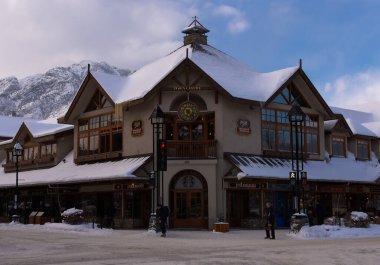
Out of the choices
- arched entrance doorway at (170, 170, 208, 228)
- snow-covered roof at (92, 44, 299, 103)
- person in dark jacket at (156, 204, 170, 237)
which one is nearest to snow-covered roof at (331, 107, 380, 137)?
snow-covered roof at (92, 44, 299, 103)

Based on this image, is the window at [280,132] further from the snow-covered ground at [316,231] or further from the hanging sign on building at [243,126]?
the snow-covered ground at [316,231]

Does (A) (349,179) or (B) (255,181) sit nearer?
(B) (255,181)

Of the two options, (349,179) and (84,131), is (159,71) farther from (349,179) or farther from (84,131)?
(349,179)

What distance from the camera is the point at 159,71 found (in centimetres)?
3562

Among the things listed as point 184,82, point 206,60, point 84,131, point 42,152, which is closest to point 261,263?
point 184,82

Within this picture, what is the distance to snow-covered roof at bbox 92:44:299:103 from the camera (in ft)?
108

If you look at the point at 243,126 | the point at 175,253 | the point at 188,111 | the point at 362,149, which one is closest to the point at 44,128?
the point at 188,111

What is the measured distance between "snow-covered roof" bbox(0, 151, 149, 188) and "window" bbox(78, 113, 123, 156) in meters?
1.07

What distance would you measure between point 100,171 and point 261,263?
20.1 meters

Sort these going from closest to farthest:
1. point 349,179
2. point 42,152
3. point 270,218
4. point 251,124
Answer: point 270,218, point 251,124, point 349,179, point 42,152

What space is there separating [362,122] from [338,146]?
24.5ft

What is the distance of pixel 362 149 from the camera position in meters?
41.2

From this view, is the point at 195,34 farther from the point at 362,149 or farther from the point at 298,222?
the point at 298,222

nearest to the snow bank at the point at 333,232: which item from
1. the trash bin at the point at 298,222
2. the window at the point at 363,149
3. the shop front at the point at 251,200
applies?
the trash bin at the point at 298,222
